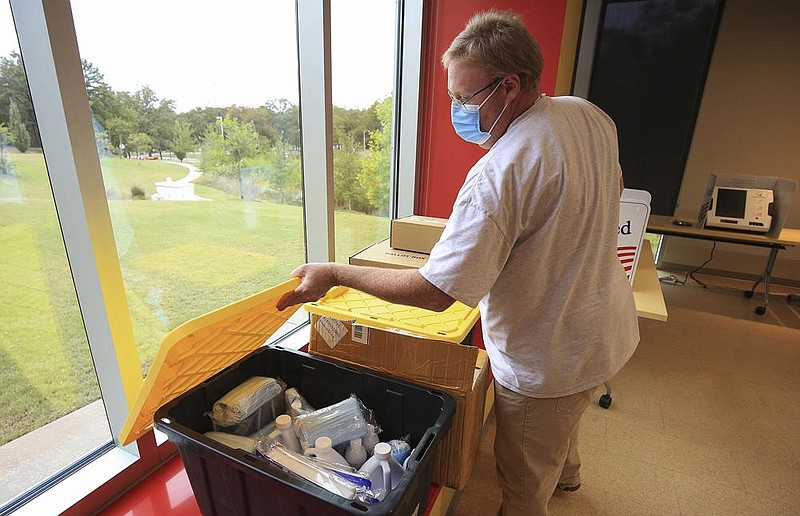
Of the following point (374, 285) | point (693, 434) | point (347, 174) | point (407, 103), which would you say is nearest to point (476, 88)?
point (374, 285)

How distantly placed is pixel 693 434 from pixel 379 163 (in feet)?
7.07

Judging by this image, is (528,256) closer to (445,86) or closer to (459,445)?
(459,445)

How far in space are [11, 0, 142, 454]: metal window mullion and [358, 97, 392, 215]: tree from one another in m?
1.37

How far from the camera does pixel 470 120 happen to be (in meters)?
1.02

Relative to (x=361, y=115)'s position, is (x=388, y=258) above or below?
below

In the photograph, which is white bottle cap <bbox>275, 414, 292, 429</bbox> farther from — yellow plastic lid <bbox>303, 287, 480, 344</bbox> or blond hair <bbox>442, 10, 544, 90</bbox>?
blond hair <bbox>442, 10, 544, 90</bbox>

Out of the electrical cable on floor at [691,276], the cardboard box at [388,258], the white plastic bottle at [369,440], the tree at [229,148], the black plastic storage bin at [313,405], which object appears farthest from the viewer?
the electrical cable on floor at [691,276]

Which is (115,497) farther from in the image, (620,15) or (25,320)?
(620,15)

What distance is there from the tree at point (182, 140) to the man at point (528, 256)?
2.31ft

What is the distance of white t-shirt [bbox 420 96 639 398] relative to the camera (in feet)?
2.70

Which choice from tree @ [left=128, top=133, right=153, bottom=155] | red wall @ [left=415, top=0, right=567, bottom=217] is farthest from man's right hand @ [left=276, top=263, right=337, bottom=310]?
red wall @ [left=415, top=0, right=567, bottom=217]

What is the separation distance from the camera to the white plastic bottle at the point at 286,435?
0.98 meters

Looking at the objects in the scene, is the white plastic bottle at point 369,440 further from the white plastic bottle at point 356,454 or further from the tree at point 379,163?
the tree at point 379,163

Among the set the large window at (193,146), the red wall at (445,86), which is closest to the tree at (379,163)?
the red wall at (445,86)
